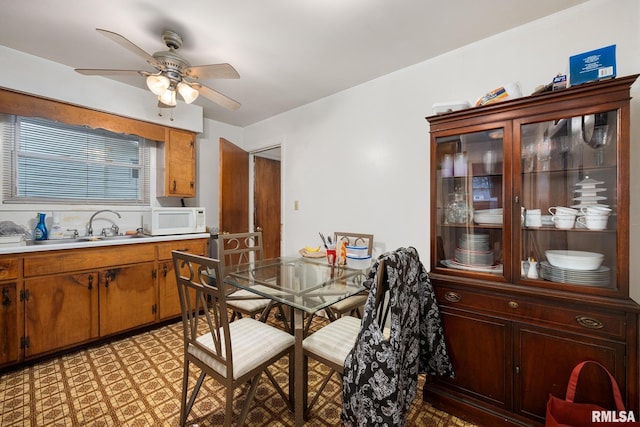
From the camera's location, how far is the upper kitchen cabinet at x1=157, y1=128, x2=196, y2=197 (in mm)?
2979

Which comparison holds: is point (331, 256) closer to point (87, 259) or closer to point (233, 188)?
point (233, 188)

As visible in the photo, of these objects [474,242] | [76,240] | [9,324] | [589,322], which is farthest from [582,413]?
[76,240]

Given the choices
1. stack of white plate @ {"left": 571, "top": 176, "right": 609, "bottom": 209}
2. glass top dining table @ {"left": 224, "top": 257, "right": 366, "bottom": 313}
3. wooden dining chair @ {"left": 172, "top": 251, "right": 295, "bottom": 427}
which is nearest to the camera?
wooden dining chair @ {"left": 172, "top": 251, "right": 295, "bottom": 427}

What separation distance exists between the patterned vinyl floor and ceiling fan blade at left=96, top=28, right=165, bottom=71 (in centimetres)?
218

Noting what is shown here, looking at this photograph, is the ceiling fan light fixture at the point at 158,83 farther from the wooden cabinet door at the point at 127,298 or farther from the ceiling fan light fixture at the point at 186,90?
the wooden cabinet door at the point at 127,298

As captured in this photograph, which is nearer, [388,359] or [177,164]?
[388,359]

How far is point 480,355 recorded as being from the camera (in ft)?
4.90

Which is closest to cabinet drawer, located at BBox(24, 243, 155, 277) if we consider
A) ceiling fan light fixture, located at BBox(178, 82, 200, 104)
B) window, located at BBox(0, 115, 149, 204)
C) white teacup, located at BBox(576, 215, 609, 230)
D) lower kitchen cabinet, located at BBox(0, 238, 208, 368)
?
lower kitchen cabinet, located at BBox(0, 238, 208, 368)

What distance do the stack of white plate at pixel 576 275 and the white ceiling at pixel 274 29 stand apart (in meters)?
1.61

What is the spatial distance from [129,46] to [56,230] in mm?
2037

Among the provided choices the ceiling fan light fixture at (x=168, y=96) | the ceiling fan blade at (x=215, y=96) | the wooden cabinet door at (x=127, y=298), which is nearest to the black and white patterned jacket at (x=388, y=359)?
the ceiling fan blade at (x=215, y=96)

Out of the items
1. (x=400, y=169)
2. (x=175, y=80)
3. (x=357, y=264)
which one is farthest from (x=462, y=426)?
(x=175, y=80)

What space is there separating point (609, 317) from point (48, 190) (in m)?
4.27

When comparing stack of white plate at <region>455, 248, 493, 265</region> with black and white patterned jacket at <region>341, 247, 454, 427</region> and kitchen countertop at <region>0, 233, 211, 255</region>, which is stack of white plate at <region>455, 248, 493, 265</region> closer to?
black and white patterned jacket at <region>341, 247, 454, 427</region>
